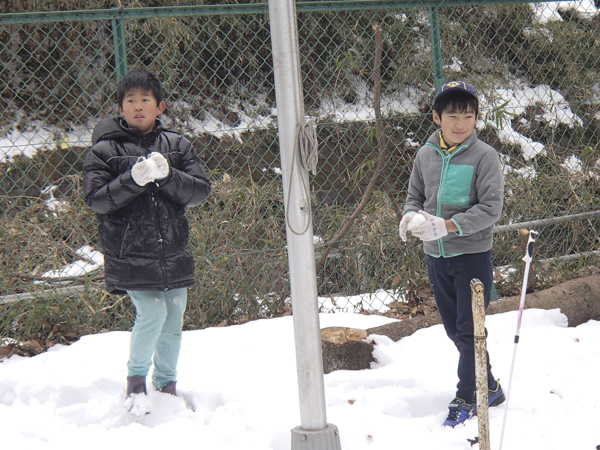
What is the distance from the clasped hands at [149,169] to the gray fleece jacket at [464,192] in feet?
3.41

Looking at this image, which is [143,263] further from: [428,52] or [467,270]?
[428,52]

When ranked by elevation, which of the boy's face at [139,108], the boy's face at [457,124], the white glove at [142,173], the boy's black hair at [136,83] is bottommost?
the white glove at [142,173]

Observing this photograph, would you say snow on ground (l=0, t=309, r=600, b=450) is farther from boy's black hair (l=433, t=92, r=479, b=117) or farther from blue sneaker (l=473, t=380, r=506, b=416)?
boy's black hair (l=433, t=92, r=479, b=117)

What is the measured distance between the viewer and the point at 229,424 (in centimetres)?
236

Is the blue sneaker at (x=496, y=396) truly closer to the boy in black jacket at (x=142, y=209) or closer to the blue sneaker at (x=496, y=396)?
the blue sneaker at (x=496, y=396)

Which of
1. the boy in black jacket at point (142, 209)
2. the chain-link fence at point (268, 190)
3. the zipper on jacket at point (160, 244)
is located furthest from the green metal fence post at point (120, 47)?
the zipper on jacket at point (160, 244)

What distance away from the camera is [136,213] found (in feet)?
7.98

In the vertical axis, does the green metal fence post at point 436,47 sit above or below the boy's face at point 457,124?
above

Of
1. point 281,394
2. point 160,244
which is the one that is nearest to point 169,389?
point 281,394

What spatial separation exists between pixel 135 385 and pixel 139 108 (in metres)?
1.16

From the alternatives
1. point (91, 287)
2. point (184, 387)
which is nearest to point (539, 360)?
point (184, 387)

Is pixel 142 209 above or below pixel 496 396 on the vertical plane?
above

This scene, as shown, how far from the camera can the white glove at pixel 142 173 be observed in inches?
88.0

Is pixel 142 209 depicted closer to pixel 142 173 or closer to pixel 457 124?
pixel 142 173
